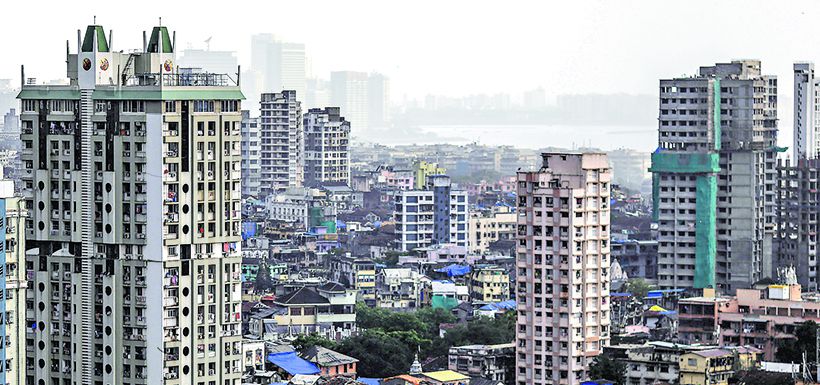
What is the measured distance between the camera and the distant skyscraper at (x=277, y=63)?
88125mm

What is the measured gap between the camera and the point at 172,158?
2219 centimetres

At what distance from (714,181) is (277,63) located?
50.2 m

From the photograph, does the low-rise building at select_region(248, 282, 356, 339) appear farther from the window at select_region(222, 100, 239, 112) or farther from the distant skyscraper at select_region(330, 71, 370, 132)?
the distant skyscraper at select_region(330, 71, 370, 132)

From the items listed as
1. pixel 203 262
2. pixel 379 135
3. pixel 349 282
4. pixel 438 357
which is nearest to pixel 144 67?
pixel 203 262

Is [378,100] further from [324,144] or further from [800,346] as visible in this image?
[800,346]

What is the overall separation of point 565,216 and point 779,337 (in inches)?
206

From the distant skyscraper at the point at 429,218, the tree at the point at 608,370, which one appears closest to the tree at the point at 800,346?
the tree at the point at 608,370

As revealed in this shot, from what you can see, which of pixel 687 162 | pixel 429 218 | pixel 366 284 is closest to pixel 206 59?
pixel 429 218

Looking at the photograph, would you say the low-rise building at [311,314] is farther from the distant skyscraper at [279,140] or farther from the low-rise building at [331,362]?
the distant skyscraper at [279,140]

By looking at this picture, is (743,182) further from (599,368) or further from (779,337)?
(599,368)

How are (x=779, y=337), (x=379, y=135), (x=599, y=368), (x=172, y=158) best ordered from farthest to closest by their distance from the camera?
(x=379, y=135)
(x=779, y=337)
(x=599, y=368)
(x=172, y=158)

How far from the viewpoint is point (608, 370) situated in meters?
26.8

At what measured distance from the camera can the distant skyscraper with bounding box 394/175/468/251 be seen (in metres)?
52.9

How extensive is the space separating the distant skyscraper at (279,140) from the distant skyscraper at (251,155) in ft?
0.47
